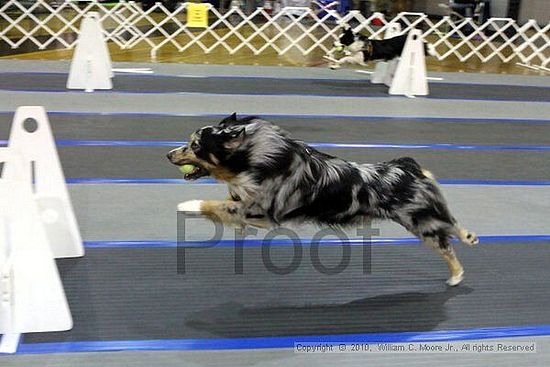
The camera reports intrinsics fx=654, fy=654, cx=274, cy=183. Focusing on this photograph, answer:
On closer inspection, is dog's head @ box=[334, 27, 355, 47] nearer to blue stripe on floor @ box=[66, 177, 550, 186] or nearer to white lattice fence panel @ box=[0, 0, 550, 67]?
white lattice fence panel @ box=[0, 0, 550, 67]

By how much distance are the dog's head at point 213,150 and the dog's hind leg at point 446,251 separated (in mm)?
993

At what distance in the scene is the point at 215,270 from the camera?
3271 millimetres

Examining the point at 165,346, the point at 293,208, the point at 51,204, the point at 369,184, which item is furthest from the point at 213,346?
the point at 51,204

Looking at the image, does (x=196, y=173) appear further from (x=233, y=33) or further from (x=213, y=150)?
(x=233, y=33)

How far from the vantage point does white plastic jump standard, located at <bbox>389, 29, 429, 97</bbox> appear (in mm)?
8203

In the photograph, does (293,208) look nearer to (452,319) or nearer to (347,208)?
(347,208)

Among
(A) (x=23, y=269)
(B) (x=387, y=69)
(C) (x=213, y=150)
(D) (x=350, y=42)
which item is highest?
(D) (x=350, y=42)

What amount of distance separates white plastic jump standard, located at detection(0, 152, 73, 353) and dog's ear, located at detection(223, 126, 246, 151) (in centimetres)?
82

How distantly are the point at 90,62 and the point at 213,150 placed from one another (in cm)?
525

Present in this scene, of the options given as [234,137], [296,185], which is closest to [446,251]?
[296,185]

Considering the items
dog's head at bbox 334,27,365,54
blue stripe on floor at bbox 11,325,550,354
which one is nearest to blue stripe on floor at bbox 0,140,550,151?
blue stripe on floor at bbox 11,325,550,354

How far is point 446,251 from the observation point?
3.15m

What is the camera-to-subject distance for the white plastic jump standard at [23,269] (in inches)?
99.9

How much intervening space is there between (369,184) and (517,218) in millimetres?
1759
